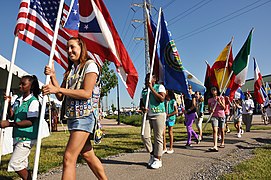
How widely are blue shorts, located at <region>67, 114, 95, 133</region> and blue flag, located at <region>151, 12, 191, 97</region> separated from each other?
10.9ft

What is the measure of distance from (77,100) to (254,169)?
3656mm

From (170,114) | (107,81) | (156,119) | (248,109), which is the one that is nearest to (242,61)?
(170,114)

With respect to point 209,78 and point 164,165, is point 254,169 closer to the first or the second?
point 164,165

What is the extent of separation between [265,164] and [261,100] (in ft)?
22.1

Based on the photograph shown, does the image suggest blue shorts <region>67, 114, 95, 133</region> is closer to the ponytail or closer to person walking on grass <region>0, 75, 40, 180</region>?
person walking on grass <region>0, 75, 40, 180</region>

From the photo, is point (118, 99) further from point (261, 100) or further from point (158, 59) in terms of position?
point (158, 59)

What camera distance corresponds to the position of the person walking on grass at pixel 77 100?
3176 mm

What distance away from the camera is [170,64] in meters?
6.37

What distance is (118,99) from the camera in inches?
1154

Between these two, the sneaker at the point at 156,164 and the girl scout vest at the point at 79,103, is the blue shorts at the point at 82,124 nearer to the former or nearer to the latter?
the girl scout vest at the point at 79,103

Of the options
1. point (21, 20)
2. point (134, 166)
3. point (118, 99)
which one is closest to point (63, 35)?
point (21, 20)

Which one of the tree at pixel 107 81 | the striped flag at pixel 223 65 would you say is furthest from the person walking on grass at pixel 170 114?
the tree at pixel 107 81

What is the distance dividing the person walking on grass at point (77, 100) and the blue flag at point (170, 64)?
3.09 m

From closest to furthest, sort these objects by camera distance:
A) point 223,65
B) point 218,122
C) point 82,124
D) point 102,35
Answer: point 82,124
point 102,35
point 218,122
point 223,65
